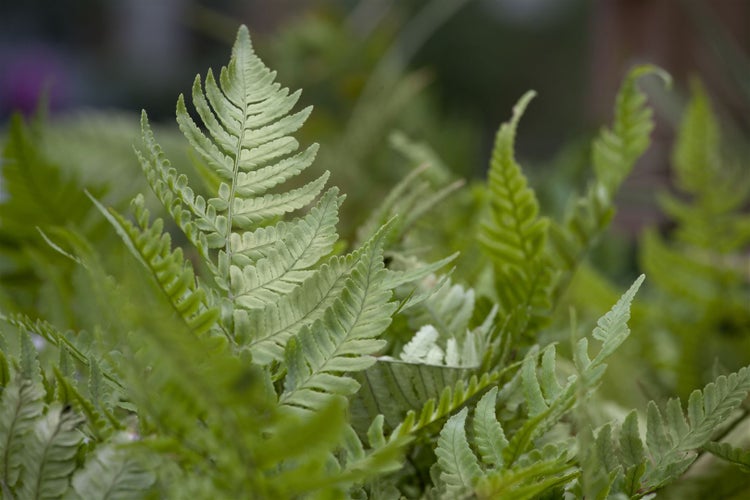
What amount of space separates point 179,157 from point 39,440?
43 centimetres

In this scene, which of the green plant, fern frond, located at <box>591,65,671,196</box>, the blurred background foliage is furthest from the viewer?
the blurred background foliage

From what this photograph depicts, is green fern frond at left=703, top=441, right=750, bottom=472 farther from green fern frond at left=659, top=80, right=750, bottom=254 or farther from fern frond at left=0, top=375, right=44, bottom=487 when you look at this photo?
green fern frond at left=659, top=80, right=750, bottom=254

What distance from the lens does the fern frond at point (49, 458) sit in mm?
158

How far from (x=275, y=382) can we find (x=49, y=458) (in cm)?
5

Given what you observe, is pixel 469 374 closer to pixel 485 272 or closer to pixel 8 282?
pixel 485 272

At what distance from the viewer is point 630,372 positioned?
1.10ft

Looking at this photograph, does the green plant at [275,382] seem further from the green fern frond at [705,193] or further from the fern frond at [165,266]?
the green fern frond at [705,193]

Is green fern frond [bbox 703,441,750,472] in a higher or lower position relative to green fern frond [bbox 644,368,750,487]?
lower

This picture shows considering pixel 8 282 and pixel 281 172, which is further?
pixel 8 282

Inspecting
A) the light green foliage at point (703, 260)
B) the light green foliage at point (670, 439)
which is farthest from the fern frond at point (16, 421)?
the light green foliage at point (703, 260)

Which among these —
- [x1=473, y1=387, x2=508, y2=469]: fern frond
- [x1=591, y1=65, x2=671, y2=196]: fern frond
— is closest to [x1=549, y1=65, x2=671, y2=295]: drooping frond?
[x1=591, y1=65, x2=671, y2=196]: fern frond

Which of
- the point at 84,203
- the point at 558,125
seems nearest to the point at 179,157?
the point at 84,203

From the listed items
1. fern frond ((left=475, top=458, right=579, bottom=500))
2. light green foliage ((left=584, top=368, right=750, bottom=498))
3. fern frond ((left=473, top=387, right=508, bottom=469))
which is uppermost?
fern frond ((left=473, top=387, right=508, bottom=469))

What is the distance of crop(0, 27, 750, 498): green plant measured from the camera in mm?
139
